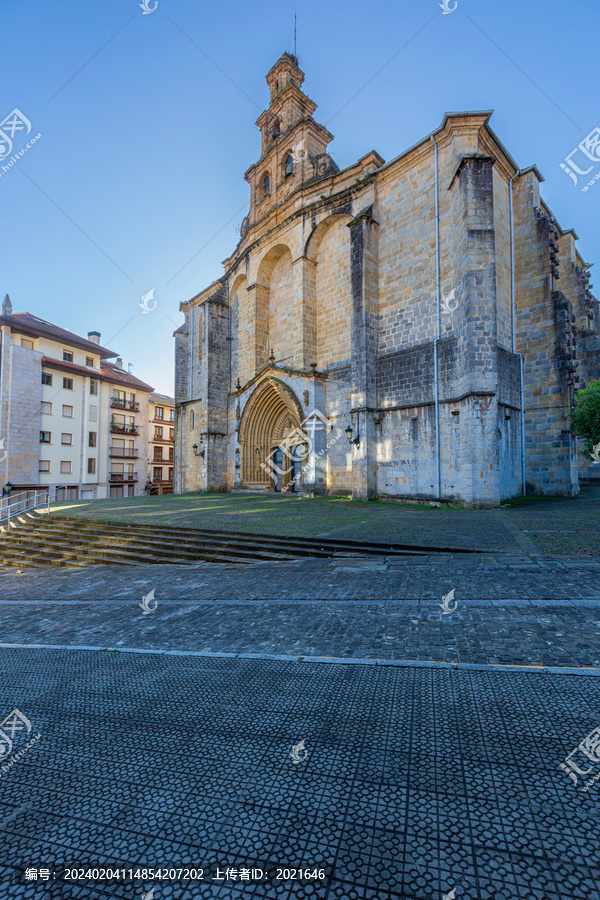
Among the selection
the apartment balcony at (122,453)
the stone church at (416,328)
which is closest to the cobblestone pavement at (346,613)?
the stone church at (416,328)

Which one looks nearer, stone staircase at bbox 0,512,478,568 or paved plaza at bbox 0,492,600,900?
paved plaza at bbox 0,492,600,900

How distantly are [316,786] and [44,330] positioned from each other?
105 feet

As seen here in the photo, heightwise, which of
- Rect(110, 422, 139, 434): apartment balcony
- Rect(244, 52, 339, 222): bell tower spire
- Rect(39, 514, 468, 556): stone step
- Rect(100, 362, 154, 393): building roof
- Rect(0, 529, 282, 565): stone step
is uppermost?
Rect(244, 52, 339, 222): bell tower spire

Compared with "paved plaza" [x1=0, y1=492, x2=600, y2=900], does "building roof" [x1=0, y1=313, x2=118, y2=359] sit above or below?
above

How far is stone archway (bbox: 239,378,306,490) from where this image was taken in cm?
2031

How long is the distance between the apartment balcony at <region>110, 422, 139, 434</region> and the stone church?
1569 centimetres

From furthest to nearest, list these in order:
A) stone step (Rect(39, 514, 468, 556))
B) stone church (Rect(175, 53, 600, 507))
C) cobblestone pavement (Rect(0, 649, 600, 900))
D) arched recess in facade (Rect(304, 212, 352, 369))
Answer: arched recess in facade (Rect(304, 212, 352, 369)), stone church (Rect(175, 53, 600, 507)), stone step (Rect(39, 514, 468, 556)), cobblestone pavement (Rect(0, 649, 600, 900))

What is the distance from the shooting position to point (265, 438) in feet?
69.3

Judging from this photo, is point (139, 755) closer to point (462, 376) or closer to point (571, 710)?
point (571, 710)

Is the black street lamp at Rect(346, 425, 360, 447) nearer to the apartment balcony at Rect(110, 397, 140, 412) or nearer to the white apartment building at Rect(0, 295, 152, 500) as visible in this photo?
the white apartment building at Rect(0, 295, 152, 500)

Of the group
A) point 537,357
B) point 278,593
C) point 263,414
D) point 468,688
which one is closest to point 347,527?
point 278,593

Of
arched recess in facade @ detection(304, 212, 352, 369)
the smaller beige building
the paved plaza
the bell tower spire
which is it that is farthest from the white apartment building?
the paved plaza

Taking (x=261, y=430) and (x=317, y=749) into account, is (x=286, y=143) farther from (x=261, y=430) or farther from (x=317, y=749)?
(x=317, y=749)

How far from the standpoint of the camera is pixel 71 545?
1030 cm
